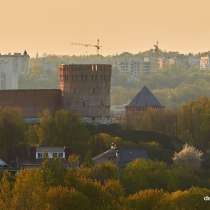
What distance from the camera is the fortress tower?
321ft

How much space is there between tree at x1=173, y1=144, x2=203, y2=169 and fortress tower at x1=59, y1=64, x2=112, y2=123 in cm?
1217

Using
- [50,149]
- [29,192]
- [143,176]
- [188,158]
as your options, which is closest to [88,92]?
[188,158]

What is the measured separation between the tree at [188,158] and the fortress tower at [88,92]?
39.9ft

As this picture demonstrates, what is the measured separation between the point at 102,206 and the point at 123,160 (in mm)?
22541

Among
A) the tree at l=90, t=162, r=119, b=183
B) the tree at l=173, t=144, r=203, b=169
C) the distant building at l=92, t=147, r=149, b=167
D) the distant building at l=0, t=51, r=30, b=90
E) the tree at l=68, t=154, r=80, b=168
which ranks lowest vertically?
the distant building at l=0, t=51, r=30, b=90

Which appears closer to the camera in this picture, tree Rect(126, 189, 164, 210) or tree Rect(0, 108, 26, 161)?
tree Rect(126, 189, 164, 210)

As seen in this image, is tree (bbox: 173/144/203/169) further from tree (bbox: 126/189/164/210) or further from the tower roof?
the tower roof

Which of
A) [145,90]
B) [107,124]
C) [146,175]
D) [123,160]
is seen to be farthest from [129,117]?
[146,175]

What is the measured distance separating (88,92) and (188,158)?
631 inches

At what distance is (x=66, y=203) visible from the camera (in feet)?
186

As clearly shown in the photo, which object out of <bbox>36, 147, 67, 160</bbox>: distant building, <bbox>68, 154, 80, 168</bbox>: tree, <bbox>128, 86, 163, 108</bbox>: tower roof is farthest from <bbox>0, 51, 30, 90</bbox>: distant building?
<bbox>68, 154, 80, 168</bbox>: tree

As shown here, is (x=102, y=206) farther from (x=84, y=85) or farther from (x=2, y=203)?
(x=84, y=85)

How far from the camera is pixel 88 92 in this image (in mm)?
98125

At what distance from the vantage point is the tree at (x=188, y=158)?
82906 millimetres
